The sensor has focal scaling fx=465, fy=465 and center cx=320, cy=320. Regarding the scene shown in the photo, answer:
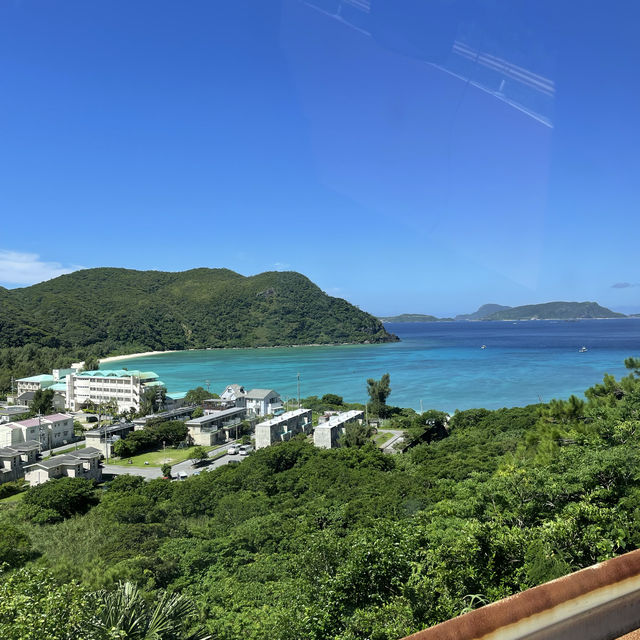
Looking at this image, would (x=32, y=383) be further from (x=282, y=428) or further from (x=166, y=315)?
(x=166, y=315)

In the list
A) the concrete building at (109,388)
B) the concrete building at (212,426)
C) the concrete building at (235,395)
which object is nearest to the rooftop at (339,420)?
the concrete building at (212,426)

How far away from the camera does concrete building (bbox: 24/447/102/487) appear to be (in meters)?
15.6

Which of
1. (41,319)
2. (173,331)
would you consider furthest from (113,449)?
(173,331)

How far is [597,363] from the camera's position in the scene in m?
47.8

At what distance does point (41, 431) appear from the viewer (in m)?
21.3

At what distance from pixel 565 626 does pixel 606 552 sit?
3.20 metres

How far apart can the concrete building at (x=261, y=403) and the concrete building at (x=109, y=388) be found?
744 centimetres

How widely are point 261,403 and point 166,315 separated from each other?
6273 centimetres

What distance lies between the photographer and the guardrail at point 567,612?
3.81ft

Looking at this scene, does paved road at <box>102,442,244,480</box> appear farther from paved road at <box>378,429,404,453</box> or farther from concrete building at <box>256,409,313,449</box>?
paved road at <box>378,429,404,453</box>

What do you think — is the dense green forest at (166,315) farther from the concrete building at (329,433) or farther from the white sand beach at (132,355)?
the concrete building at (329,433)

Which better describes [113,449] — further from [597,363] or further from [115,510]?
[597,363]

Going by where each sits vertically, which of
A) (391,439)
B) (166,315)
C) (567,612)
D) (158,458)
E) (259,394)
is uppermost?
(166,315)

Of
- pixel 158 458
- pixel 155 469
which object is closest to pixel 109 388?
pixel 158 458
